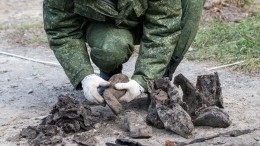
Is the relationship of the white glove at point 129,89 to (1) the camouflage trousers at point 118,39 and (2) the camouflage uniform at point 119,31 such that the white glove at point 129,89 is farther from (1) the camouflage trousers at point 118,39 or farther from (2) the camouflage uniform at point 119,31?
(1) the camouflage trousers at point 118,39

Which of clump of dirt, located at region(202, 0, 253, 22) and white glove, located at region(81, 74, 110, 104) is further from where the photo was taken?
clump of dirt, located at region(202, 0, 253, 22)

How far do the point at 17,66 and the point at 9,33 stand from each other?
4.03ft

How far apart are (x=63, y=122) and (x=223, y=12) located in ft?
10.8

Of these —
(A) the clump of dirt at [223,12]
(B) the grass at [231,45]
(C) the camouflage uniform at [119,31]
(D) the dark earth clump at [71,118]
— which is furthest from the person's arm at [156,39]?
(A) the clump of dirt at [223,12]

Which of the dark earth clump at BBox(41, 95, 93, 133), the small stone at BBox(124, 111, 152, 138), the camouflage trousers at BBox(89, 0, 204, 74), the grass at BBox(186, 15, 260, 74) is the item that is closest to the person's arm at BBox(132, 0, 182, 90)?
the camouflage trousers at BBox(89, 0, 204, 74)

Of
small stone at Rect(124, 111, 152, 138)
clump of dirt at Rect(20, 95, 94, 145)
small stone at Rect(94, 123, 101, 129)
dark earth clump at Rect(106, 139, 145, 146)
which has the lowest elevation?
small stone at Rect(94, 123, 101, 129)

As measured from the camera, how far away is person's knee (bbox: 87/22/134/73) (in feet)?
11.5

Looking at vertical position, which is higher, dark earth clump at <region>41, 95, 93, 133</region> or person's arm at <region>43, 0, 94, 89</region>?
person's arm at <region>43, 0, 94, 89</region>

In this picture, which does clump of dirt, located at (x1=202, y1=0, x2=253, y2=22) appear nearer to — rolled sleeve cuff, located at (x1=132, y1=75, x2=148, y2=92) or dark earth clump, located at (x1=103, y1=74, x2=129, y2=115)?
rolled sleeve cuff, located at (x1=132, y1=75, x2=148, y2=92)

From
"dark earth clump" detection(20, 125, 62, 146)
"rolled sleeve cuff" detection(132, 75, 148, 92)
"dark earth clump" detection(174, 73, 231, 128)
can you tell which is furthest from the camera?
"rolled sleeve cuff" detection(132, 75, 148, 92)

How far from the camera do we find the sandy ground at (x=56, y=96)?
3.25 meters

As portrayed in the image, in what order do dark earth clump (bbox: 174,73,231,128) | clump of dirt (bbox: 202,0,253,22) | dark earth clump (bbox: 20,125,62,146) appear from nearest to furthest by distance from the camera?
1. dark earth clump (bbox: 20,125,62,146)
2. dark earth clump (bbox: 174,73,231,128)
3. clump of dirt (bbox: 202,0,253,22)

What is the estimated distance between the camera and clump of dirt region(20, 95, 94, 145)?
10.6 feet

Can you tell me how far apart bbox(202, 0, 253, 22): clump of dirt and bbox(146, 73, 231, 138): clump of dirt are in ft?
8.54
